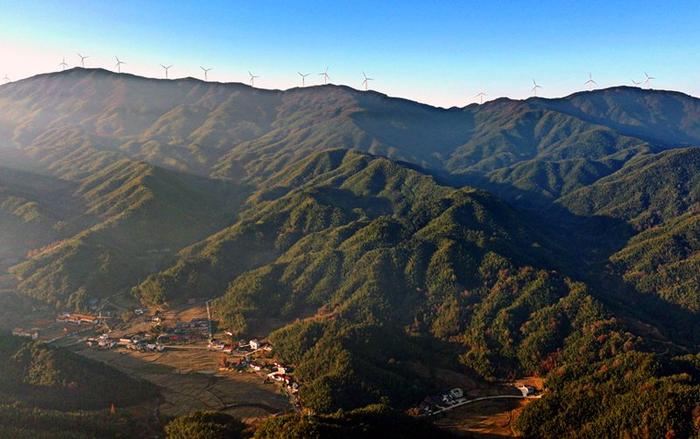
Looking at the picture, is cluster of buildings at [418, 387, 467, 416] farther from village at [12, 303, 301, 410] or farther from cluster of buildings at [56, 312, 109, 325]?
cluster of buildings at [56, 312, 109, 325]

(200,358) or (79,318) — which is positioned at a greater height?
(79,318)

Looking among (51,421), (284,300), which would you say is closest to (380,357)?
(284,300)

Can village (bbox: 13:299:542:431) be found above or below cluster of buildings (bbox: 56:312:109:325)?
below

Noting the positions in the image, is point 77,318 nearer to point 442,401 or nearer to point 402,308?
Answer: point 402,308

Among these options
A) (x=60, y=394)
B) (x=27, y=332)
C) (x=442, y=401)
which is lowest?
(x=442, y=401)

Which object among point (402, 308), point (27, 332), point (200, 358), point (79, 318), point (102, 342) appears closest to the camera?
point (200, 358)

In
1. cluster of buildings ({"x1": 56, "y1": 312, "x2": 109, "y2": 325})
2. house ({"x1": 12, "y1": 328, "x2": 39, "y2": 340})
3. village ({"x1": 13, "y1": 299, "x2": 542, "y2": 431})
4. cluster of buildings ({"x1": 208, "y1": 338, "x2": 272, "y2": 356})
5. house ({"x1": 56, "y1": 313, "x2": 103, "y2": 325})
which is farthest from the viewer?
house ({"x1": 56, "y1": 313, "x2": 103, "y2": 325})

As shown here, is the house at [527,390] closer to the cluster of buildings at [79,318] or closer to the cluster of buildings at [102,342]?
the cluster of buildings at [102,342]

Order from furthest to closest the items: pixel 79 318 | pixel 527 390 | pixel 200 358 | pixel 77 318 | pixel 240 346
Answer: pixel 79 318 < pixel 77 318 < pixel 240 346 < pixel 200 358 < pixel 527 390

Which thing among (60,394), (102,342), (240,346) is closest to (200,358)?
(240,346)

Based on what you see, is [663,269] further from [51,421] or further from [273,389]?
[51,421]

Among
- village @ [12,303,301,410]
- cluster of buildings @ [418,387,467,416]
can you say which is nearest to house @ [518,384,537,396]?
Answer: cluster of buildings @ [418,387,467,416]
